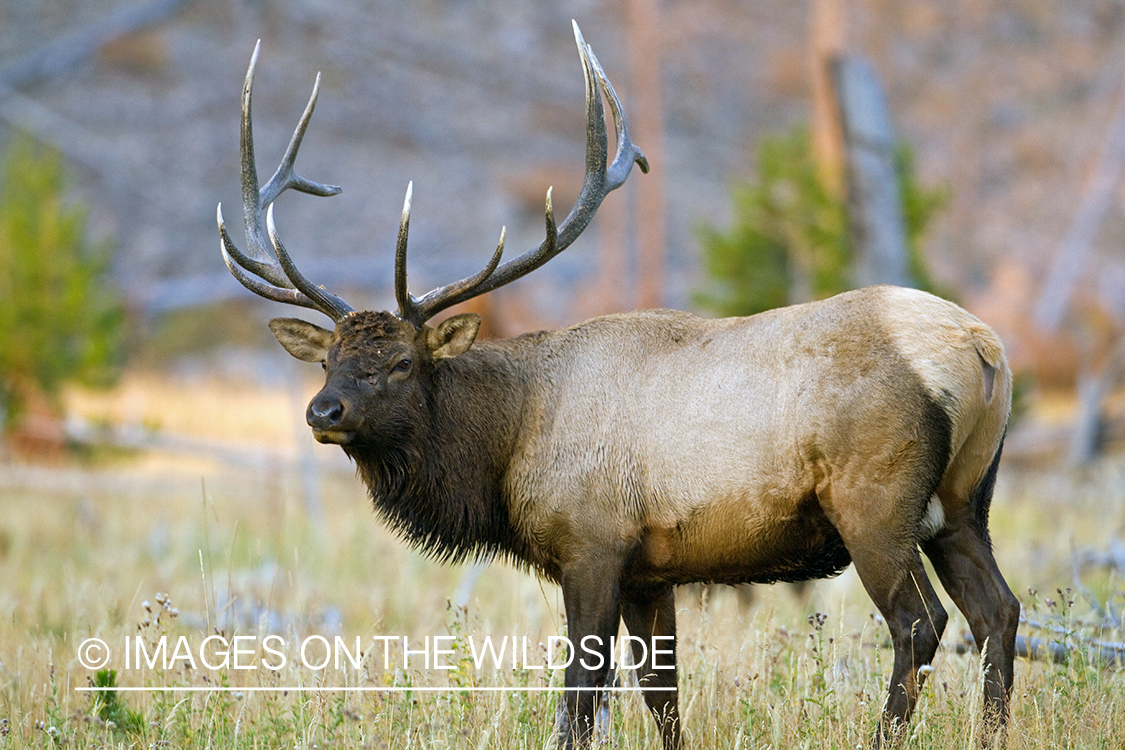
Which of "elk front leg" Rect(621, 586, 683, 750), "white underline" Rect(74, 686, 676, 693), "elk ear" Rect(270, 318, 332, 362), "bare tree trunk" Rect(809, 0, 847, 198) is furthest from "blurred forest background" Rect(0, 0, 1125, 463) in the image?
"white underline" Rect(74, 686, 676, 693)

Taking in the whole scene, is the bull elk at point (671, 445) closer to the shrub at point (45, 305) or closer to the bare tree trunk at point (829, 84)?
the bare tree trunk at point (829, 84)

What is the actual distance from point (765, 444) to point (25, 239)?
47.9ft

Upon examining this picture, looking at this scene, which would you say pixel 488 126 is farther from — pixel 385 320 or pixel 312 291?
pixel 385 320

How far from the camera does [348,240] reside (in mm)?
34406

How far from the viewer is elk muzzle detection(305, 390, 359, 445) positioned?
5078 millimetres

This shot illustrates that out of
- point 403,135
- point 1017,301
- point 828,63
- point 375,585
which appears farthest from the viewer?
point 403,135

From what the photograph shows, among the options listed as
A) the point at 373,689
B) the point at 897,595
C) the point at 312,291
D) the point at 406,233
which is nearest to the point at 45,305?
the point at 312,291

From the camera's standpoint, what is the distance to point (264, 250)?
611 centimetres

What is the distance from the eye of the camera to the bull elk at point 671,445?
475 centimetres

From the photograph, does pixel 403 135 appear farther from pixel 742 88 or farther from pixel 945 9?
pixel 945 9

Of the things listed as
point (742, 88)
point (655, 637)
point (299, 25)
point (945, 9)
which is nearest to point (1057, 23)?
point (945, 9)

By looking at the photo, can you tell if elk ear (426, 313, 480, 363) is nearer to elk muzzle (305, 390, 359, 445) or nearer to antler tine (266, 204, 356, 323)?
antler tine (266, 204, 356, 323)

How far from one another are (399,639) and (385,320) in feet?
9.08

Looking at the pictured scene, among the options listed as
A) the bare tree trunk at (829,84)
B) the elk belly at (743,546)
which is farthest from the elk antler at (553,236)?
the bare tree trunk at (829,84)
